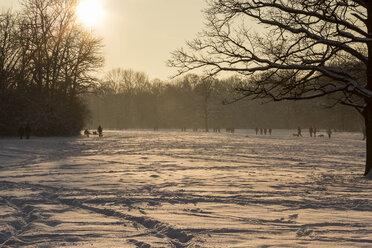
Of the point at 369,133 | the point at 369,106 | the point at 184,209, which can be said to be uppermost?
the point at 369,106

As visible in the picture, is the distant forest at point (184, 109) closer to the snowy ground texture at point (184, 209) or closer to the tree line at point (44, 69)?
the tree line at point (44, 69)

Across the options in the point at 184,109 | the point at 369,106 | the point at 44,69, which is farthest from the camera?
the point at 184,109

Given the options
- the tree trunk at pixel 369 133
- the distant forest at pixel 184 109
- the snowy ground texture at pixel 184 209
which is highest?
the distant forest at pixel 184 109

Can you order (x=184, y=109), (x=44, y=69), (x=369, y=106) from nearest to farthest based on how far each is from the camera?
(x=369, y=106), (x=44, y=69), (x=184, y=109)

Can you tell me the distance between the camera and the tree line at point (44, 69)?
46938mm

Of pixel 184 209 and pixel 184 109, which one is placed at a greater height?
pixel 184 109

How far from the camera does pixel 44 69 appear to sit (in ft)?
160

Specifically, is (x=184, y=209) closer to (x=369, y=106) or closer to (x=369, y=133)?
(x=369, y=133)

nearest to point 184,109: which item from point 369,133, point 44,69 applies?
point 44,69

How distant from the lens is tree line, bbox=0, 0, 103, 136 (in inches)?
1848

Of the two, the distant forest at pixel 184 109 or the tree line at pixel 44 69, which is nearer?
the tree line at pixel 44 69

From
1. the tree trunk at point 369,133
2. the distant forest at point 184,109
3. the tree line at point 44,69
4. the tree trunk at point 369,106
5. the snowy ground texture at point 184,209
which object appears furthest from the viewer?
the distant forest at point 184,109

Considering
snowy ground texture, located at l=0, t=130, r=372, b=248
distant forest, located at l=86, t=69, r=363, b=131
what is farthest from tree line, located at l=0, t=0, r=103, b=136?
distant forest, located at l=86, t=69, r=363, b=131

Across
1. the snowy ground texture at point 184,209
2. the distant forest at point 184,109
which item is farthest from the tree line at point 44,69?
the distant forest at point 184,109
